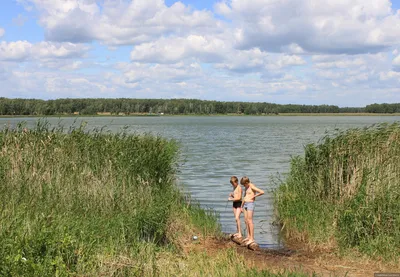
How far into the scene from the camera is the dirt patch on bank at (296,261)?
9.30 meters

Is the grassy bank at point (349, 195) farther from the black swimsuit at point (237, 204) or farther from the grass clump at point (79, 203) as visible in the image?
the grass clump at point (79, 203)

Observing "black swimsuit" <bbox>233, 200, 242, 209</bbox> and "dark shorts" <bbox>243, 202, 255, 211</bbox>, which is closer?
"dark shorts" <bbox>243, 202, 255, 211</bbox>

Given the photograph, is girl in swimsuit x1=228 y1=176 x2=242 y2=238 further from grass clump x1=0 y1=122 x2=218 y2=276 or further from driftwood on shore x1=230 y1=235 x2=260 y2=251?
grass clump x1=0 y1=122 x2=218 y2=276

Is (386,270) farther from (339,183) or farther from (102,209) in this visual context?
(102,209)

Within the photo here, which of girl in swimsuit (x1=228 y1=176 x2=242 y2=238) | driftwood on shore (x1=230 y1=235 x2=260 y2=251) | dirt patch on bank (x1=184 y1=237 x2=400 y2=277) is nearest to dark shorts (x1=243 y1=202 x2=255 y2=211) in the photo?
girl in swimsuit (x1=228 y1=176 x2=242 y2=238)

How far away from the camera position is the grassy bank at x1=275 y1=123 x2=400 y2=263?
10.3 meters

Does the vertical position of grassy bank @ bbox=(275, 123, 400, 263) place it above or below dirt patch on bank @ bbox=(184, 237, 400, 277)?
above

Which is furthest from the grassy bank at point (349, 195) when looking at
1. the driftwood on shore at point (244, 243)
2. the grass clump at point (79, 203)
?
the grass clump at point (79, 203)

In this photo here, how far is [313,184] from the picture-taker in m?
13.6

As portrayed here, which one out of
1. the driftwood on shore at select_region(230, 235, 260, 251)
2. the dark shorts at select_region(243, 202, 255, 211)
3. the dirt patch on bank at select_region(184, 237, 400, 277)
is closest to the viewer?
the dirt patch on bank at select_region(184, 237, 400, 277)

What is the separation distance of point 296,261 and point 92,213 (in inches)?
166

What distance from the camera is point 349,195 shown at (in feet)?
39.6

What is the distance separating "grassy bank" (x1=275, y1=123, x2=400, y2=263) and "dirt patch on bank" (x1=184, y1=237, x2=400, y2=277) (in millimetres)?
367

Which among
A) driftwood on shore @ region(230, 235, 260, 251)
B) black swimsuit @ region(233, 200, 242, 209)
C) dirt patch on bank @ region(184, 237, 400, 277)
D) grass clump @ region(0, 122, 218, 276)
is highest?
grass clump @ region(0, 122, 218, 276)
